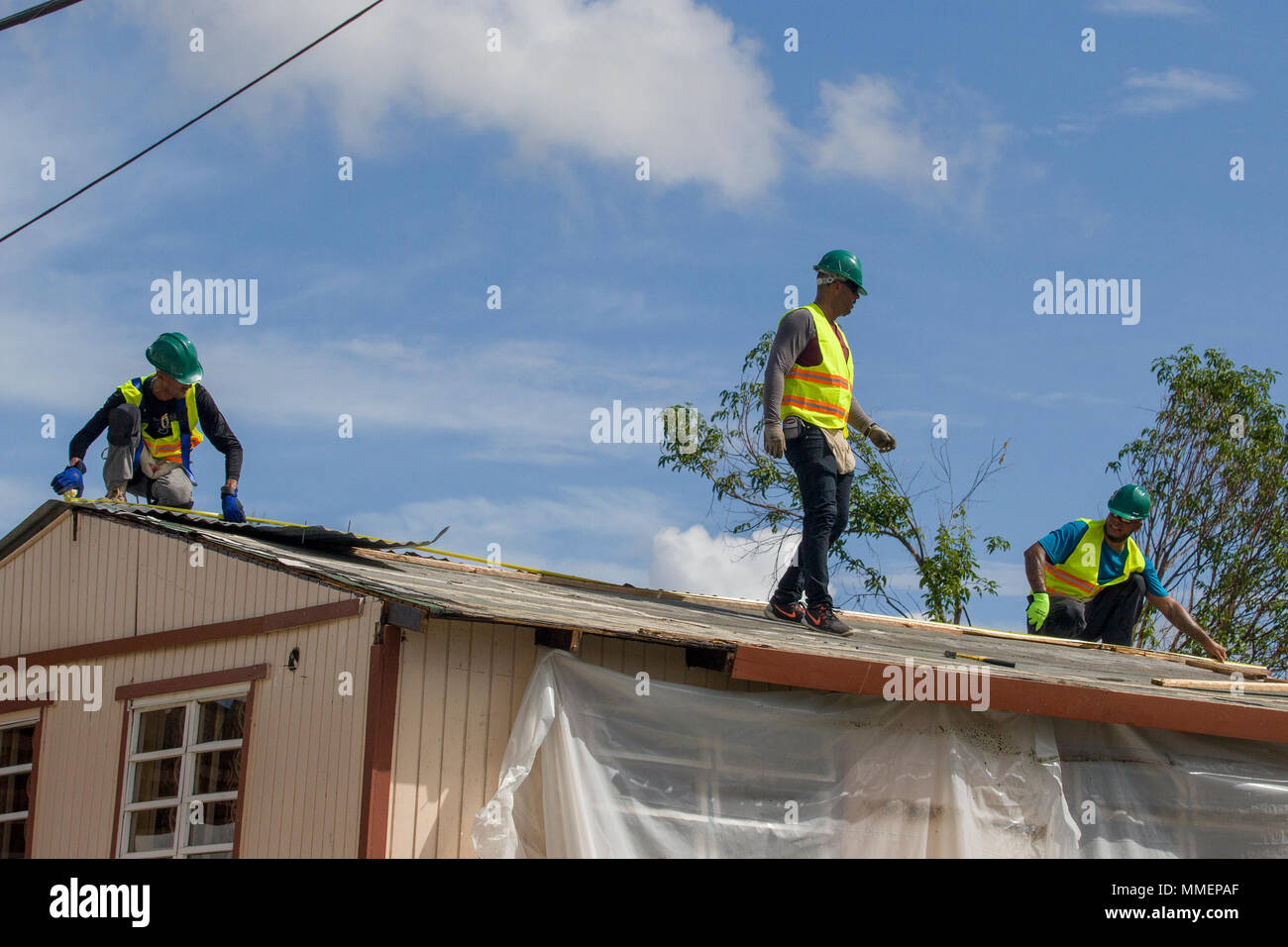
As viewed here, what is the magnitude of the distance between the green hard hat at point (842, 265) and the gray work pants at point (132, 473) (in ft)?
Answer: 15.8

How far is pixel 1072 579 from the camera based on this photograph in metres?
13.0

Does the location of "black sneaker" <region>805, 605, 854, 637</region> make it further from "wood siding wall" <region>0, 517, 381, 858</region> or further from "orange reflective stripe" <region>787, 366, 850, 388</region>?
"wood siding wall" <region>0, 517, 381, 858</region>

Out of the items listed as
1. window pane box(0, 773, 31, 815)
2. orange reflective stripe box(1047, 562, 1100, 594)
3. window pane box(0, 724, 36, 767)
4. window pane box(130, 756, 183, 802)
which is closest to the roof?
window pane box(130, 756, 183, 802)

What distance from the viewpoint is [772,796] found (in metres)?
7.63

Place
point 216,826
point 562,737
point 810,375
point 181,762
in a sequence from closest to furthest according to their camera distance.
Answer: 1. point 562,737
2. point 216,826
3. point 181,762
4. point 810,375

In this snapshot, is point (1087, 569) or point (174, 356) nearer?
point (174, 356)

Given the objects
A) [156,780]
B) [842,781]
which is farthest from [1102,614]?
[156,780]

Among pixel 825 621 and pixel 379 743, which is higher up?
pixel 825 621

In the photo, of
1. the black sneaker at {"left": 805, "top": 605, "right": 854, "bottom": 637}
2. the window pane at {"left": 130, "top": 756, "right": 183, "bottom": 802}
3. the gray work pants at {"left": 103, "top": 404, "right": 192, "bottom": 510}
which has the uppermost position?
the gray work pants at {"left": 103, "top": 404, "right": 192, "bottom": 510}

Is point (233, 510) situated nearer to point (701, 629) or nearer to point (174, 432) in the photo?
point (174, 432)

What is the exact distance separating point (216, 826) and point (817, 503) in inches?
157

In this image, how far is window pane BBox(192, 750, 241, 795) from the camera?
8.01 meters

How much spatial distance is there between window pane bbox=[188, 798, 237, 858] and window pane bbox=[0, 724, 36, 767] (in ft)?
6.41
